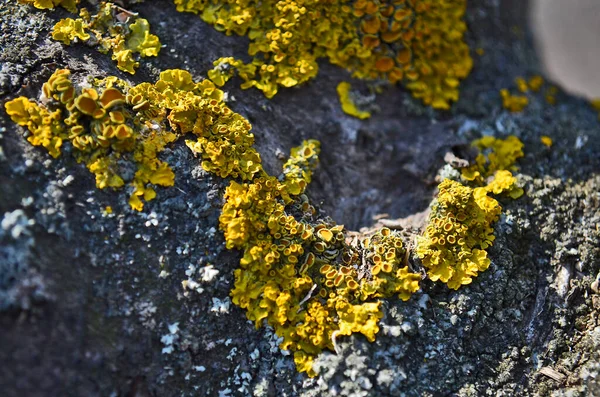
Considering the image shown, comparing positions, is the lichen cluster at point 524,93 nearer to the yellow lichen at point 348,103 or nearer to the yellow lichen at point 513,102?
the yellow lichen at point 513,102

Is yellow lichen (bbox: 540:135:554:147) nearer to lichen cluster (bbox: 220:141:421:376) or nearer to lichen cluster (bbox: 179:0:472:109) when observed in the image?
lichen cluster (bbox: 179:0:472:109)

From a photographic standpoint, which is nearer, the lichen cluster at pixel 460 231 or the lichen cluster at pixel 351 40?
the lichen cluster at pixel 460 231

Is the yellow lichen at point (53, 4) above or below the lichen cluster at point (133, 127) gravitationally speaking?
above

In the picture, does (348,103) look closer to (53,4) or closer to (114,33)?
(114,33)

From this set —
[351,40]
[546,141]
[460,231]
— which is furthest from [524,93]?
[460,231]

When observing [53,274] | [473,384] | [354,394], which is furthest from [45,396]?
[473,384]

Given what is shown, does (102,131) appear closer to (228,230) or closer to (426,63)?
(228,230)

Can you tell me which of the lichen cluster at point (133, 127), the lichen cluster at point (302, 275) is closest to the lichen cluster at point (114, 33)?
the lichen cluster at point (133, 127)
